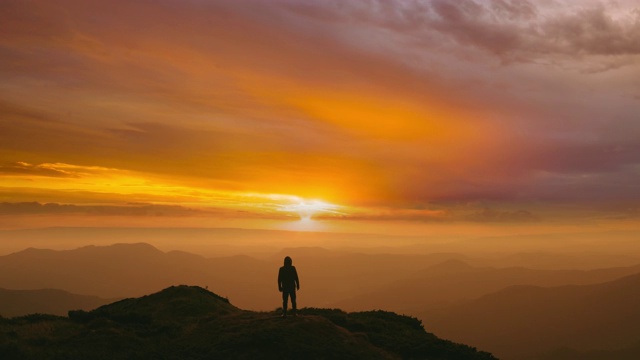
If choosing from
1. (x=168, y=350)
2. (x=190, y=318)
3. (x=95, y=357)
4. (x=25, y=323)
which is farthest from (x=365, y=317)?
(x=25, y=323)

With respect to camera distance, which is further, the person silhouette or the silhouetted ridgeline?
the person silhouette

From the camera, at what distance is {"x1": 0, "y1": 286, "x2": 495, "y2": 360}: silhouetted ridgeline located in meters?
22.6

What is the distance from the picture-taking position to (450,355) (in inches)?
1075

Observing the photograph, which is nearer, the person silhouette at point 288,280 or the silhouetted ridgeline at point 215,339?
the silhouetted ridgeline at point 215,339

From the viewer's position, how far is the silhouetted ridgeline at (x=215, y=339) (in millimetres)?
22625

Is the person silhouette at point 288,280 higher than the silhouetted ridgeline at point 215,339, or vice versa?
the person silhouette at point 288,280

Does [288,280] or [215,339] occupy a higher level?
[288,280]

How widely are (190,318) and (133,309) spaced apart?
9016 mm

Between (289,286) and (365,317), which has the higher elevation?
(289,286)

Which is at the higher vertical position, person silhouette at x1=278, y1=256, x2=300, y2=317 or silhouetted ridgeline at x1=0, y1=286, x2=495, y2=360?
person silhouette at x1=278, y1=256, x2=300, y2=317

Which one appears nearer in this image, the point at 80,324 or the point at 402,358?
the point at 402,358

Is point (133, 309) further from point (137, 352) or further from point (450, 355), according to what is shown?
point (450, 355)

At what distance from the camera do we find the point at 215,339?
24844 millimetres

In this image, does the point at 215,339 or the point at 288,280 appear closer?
the point at 215,339
